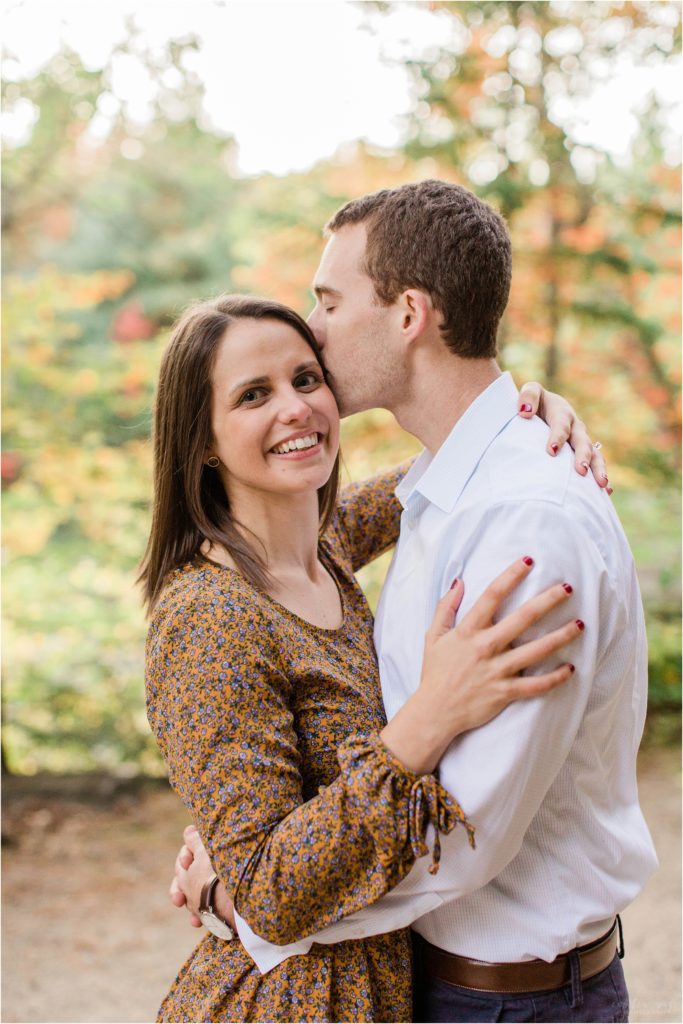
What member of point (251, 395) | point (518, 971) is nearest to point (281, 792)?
point (518, 971)

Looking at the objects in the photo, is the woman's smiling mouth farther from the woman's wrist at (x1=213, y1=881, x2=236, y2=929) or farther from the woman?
the woman's wrist at (x1=213, y1=881, x2=236, y2=929)

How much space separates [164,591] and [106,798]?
4496 mm

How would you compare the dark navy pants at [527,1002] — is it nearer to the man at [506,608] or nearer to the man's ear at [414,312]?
the man at [506,608]

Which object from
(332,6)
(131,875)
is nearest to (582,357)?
(332,6)

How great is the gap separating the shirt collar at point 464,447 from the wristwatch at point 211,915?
858mm

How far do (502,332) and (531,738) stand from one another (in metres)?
4.80

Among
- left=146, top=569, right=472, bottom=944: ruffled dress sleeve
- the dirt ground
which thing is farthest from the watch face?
the dirt ground

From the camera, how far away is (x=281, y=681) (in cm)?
163

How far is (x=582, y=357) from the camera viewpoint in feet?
21.7

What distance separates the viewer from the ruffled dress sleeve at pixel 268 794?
4.66ft

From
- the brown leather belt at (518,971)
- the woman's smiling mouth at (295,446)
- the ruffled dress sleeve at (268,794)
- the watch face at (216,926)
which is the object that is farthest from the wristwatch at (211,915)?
the woman's smiling mouth at (295,446)

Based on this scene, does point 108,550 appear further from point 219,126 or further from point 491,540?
point 491,540

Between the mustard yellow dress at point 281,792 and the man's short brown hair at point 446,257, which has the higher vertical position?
the man's short brown hair at point 446,257

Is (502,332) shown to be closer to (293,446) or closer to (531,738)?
(293,446)
